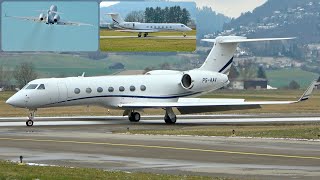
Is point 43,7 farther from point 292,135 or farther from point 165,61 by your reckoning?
point 165,61

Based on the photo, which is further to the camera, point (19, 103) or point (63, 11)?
point (63, 11)

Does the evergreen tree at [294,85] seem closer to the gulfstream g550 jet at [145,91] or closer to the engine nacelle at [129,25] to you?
the engine nacelle at [129,25]

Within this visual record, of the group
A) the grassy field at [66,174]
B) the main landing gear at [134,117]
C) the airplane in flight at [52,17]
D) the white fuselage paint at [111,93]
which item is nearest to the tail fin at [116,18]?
the airplane in flight at [52,17]

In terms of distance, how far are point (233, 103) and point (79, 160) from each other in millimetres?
23808

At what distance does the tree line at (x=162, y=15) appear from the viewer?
85750 millimetres

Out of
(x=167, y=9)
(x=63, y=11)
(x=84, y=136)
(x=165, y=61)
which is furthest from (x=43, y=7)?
(x=165, y=61)

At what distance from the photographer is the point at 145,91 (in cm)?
5512

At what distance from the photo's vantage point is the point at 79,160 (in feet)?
91.5

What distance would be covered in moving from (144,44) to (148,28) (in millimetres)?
1474

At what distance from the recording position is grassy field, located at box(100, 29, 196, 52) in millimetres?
83625

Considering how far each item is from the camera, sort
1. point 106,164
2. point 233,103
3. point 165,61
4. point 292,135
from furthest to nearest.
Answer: point 165,61, point 233,103, point 292,135, point 106,164

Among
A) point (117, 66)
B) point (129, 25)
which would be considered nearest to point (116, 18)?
point (129, 25)

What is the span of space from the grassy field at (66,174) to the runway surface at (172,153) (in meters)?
1.02

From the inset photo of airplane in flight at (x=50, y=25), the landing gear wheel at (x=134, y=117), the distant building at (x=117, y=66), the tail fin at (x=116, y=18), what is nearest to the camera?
the landing gear wheel at (x=134, y=117)
